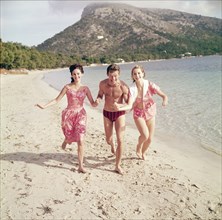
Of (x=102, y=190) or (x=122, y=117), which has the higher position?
(x=122, y=117)

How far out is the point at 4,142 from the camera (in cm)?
832

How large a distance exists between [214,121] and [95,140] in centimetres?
637

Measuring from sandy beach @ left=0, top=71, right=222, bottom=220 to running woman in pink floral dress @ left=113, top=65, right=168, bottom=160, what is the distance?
0.83 m

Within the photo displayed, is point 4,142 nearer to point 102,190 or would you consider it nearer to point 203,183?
point 102,190

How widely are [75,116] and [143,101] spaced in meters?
1.37

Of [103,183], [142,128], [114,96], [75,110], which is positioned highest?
[114,96]

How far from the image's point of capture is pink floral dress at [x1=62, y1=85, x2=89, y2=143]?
231 inches

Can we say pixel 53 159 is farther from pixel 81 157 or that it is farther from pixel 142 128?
pixel 142 128

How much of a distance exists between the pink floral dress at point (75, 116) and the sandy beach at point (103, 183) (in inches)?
31.7

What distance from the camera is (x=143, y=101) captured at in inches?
243

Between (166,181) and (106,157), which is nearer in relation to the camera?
(166,181)

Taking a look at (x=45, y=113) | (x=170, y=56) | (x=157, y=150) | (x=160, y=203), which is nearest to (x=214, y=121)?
(x=157, y=150)

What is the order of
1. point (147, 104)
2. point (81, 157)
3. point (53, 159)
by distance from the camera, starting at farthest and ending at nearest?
1. point (53, 159)
2. point (147, 104)
3. point (81, 157)

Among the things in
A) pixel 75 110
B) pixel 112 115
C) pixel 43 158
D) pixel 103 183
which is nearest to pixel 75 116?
pixel 75 110
